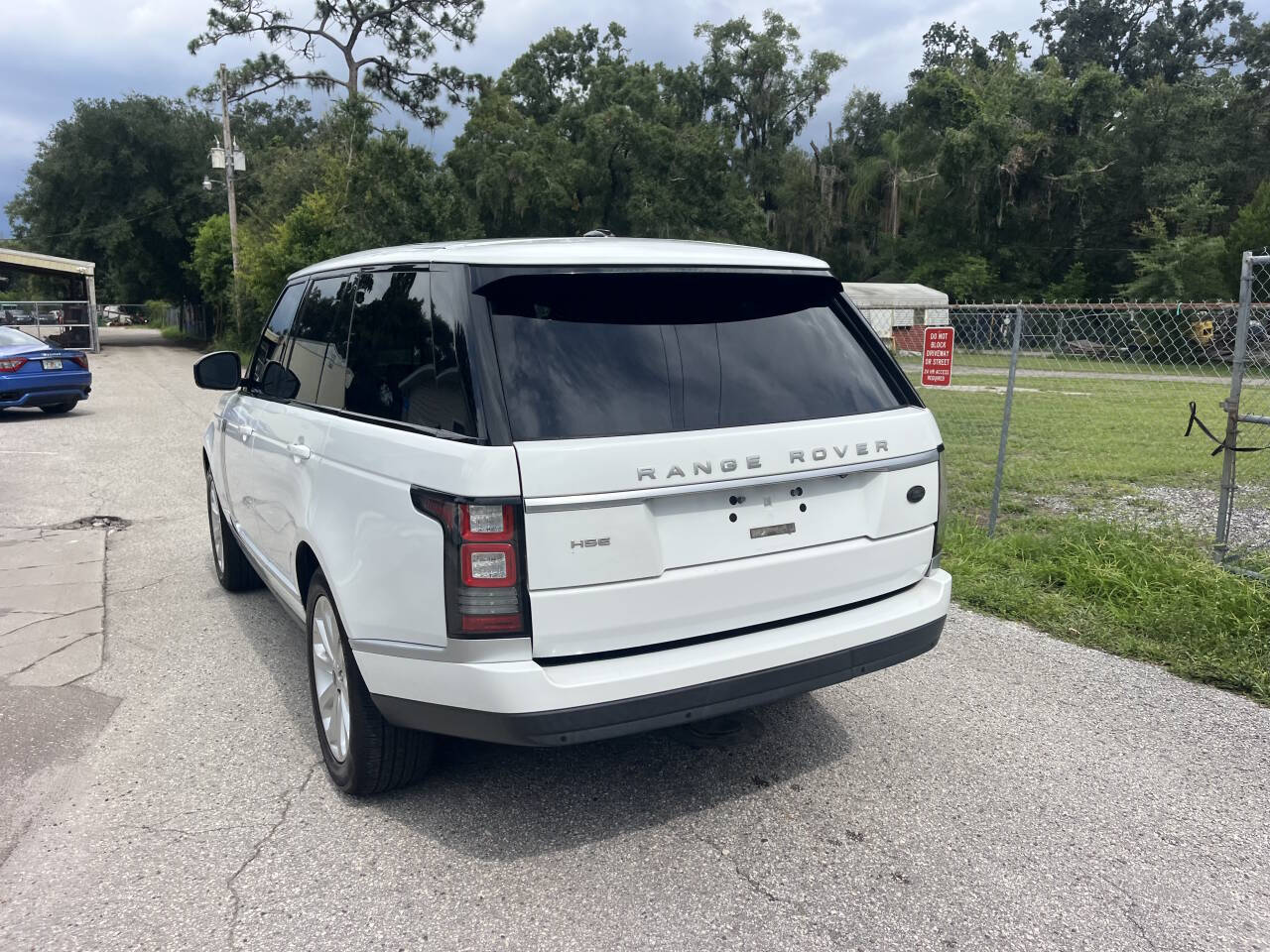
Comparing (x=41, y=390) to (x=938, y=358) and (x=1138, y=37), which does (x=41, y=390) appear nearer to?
(x=938, y=358)

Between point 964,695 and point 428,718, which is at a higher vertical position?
point 428,718

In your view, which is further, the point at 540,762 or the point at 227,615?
the point at 227,615

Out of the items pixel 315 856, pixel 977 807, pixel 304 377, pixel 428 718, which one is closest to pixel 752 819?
pixel 977 807

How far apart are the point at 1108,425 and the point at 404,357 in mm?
14157

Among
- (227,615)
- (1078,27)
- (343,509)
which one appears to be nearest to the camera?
(343,509)

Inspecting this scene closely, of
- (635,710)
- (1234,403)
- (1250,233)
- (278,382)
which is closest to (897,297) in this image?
(1250,233)

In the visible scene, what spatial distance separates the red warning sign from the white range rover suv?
3.24 m

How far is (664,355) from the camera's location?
2994 mm

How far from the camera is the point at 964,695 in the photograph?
429cm

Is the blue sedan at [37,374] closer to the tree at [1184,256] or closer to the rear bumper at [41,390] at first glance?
the rear bumper at [41,390]

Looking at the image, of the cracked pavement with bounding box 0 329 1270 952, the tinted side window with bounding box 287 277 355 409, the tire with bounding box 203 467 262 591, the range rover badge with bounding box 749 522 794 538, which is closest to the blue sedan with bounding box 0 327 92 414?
the tire with bounding box 203 467 262 591

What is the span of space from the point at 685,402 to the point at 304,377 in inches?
78.0

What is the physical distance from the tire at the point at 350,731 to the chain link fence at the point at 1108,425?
4.89 meters

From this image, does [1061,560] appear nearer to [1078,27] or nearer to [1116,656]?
[1116,656]
